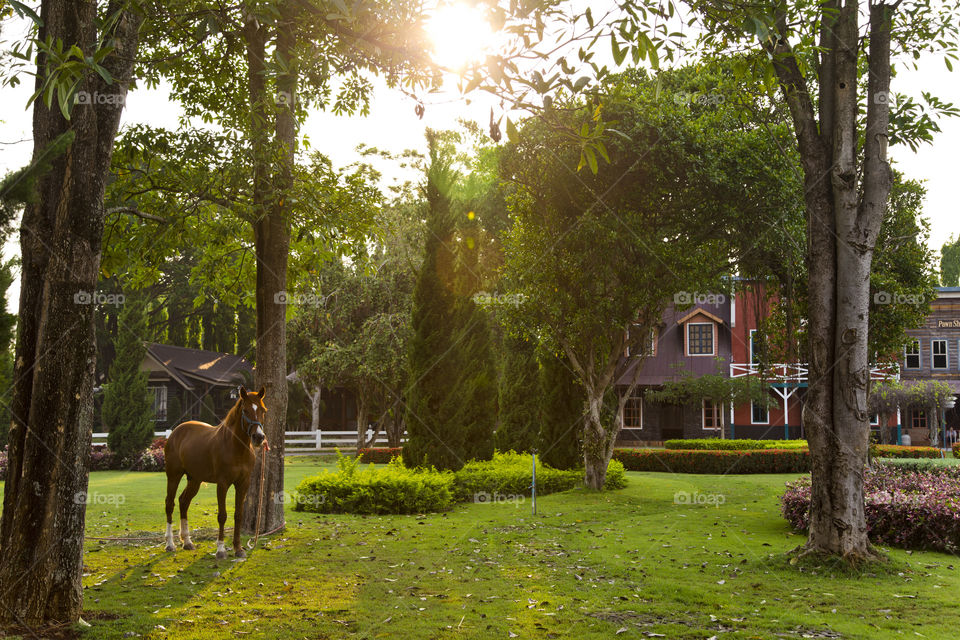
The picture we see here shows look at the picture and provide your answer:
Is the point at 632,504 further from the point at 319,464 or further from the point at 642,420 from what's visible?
the point at 642,420

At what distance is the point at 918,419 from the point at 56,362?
47523mm

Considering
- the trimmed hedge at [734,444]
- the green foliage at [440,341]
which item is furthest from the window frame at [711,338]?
the green foliage at [440,341]

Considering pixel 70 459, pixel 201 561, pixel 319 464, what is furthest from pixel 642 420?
pixel 70 459

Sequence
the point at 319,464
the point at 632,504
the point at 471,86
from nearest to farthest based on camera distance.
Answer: the point at 471,86 < the point at 632,504 < the point at 319,464

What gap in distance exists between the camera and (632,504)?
16.8 metres

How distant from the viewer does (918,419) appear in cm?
4350

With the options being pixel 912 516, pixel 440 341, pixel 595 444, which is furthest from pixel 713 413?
pixel 912 516

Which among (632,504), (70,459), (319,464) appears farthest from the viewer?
(319,464)

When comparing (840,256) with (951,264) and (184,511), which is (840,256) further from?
(951,264)

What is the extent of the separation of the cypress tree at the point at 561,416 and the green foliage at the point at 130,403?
15181mm

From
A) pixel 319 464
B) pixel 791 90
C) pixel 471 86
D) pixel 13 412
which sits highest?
pixel 791 90

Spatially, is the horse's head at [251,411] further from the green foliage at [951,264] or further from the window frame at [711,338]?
the green foliage at [951,264]

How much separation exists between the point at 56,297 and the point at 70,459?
4.72 ft

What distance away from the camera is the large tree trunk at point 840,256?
9.52 meters
